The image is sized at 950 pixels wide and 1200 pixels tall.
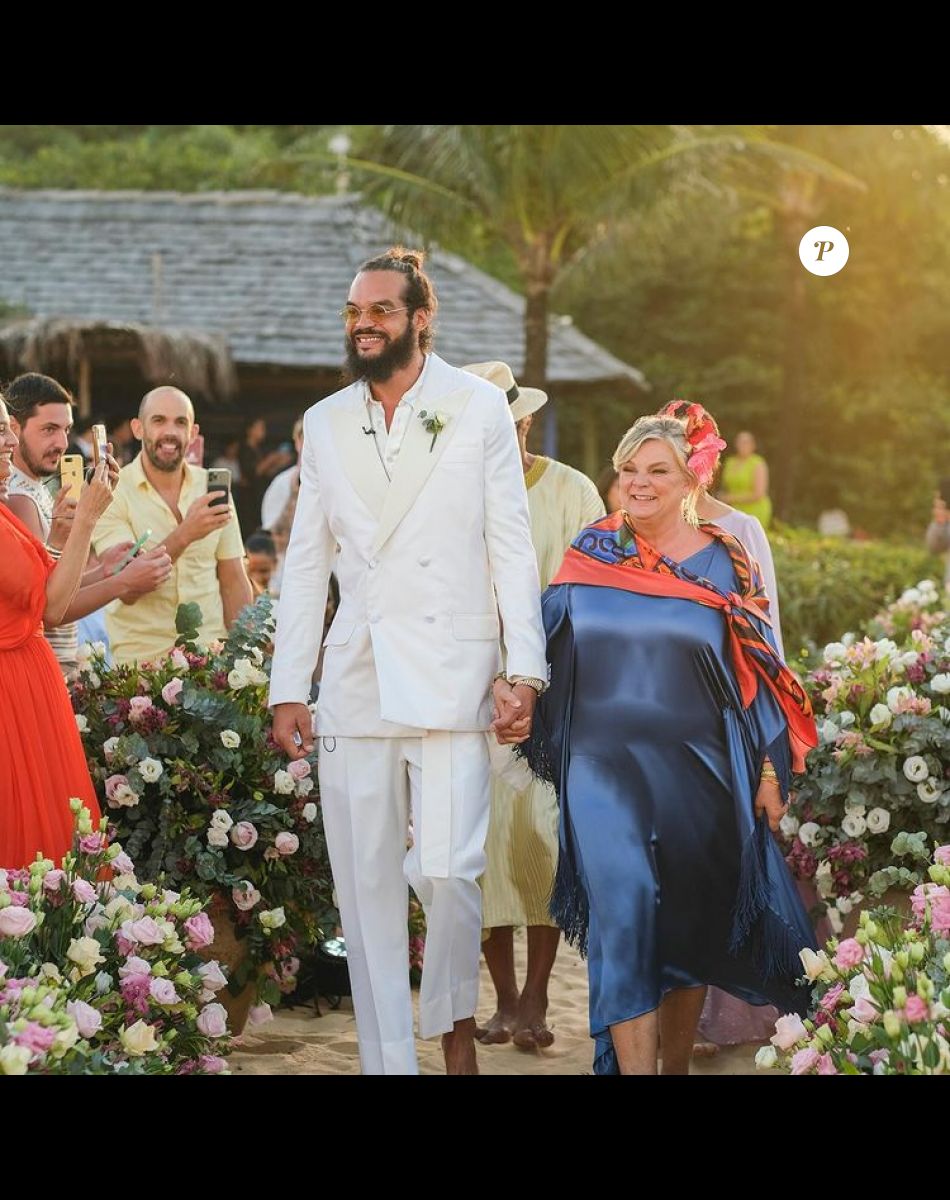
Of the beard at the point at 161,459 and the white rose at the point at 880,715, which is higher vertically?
the beard at the point at 161,459

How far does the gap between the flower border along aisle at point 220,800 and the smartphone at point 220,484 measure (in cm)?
91

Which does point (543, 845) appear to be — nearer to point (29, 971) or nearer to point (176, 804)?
point (176, 804)

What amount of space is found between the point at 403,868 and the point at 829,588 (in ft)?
32.4

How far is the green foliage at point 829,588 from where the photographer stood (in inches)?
576

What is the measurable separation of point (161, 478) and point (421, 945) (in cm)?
237

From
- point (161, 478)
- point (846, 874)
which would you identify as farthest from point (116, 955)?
point (161, 478)

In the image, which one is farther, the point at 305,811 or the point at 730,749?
the point at 305,811

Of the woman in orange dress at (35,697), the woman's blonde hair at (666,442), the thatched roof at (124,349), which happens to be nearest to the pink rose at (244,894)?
the woman in orange dress at (35,697)

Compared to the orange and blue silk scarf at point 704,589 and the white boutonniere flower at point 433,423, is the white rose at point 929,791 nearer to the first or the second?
the orange and blue silk scarf at point 704,589

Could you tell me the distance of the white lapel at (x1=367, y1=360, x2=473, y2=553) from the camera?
5410 mm
